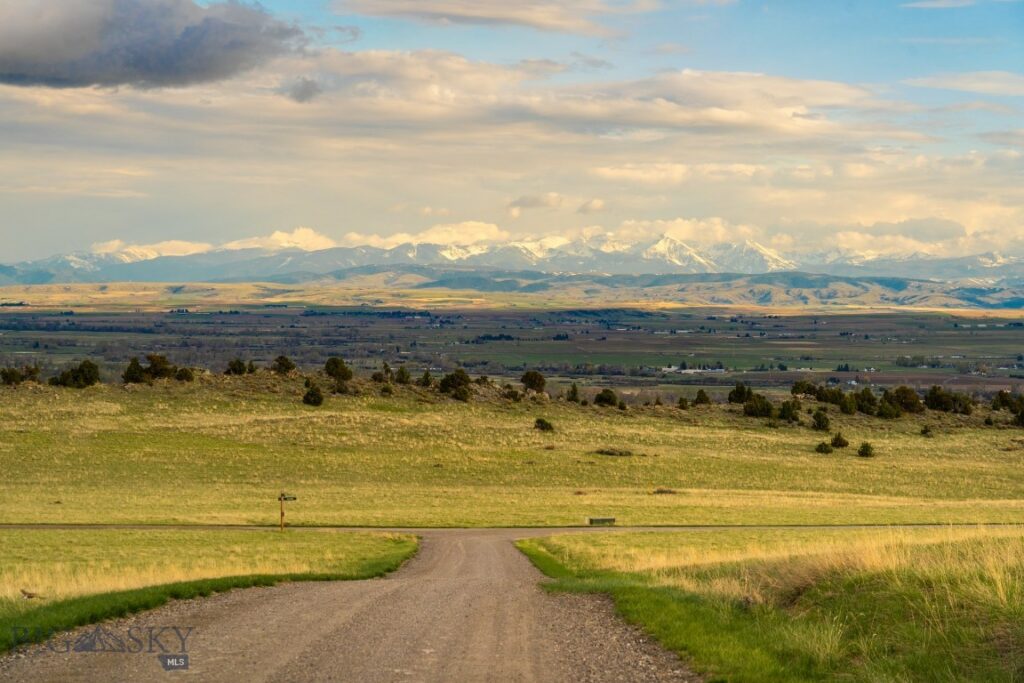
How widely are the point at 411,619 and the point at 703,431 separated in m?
74.7

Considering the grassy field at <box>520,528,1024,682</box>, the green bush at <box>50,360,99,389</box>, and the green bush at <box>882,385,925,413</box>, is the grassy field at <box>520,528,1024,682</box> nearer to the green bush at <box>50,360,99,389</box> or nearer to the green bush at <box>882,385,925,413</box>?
the green bush at <box>50,360,99,389</box>

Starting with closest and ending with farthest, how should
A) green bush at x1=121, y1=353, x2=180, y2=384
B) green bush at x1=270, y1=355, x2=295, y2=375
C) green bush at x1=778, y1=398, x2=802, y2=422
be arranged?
green bush at x1=121, y1=353, x2=180, y2=384 → green bush at x1=778, y1=398, x2=802, y2=422 → green bush at x1=270, y1=355, x2=295, y2=375

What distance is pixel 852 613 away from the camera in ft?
53.3

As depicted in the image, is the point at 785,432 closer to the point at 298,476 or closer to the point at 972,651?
the point at 298,476

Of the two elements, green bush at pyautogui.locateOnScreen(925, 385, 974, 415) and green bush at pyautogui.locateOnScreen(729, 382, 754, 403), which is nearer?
green bush at pyautogui.locateOnScreen(729, 382, 754, 403)

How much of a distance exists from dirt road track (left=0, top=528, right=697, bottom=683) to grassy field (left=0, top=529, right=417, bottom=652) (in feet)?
3.26

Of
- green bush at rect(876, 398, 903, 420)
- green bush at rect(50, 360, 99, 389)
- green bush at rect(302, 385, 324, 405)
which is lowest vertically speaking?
green bush at rect(876, 398, 903, 420)

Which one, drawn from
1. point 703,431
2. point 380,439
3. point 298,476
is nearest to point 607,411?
point 703,431

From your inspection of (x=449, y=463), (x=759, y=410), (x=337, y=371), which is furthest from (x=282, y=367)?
(x=759, y=410)

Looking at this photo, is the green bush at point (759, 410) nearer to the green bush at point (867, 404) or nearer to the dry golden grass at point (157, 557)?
the green bush at point (867, 404)

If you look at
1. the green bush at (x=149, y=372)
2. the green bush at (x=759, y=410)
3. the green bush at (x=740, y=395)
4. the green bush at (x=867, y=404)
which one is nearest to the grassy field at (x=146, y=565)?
the green bush at (x=149, y=372)

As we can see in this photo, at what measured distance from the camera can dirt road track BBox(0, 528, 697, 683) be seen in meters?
14.1

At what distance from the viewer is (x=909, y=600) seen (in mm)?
15773

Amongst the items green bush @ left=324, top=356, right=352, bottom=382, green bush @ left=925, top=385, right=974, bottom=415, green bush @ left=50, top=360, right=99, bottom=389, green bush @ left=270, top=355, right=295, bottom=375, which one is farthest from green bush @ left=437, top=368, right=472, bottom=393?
green bush @ left=925, top=385, right=974, bottom=415
